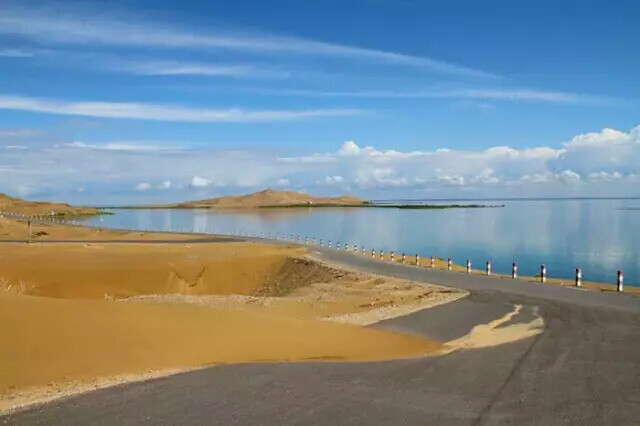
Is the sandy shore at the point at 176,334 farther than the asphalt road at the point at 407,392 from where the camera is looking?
Yes

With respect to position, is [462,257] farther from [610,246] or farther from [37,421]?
[37,421]

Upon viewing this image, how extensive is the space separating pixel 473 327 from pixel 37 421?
1096cm

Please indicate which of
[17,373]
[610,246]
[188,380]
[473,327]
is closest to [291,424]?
[188,380]

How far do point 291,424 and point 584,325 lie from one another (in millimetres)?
10678

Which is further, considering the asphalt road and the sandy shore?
the sandy shore

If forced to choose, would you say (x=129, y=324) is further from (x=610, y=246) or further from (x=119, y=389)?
(x=610, y=246)

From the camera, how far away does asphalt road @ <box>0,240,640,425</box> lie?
25.5 feet

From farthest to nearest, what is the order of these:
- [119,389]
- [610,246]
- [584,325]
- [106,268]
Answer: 1. [610,246]
2. [106,268]
3. [584,325]
4. [119,389]

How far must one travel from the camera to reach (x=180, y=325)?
13.3 m

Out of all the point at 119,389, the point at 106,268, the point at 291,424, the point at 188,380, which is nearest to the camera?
the point at 291,424

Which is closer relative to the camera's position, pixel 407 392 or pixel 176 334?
pixel 407 392

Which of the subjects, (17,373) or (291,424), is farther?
(17,373)

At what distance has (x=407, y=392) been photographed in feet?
29.7

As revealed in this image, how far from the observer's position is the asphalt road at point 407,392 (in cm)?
777
